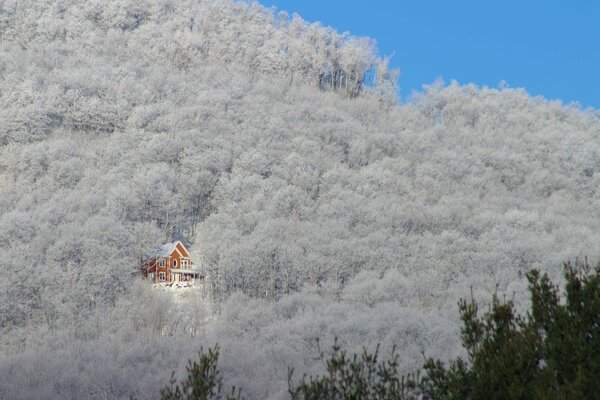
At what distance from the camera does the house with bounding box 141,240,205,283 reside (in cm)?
4784

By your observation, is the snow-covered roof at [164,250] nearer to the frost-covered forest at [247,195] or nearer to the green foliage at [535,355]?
the frost-covered forest at [247,195]

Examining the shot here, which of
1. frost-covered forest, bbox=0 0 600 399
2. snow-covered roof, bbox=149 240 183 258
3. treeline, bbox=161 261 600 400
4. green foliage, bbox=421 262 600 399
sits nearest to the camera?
treeline, bbox=161 261 600 400

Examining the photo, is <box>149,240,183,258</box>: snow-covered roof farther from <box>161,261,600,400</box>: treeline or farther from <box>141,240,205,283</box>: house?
<box>161,261,600,400</box>: treeline

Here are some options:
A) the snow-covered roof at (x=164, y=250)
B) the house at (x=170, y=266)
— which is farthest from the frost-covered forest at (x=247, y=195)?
the house at (x=170, y=266)

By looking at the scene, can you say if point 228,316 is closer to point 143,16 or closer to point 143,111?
point 143,111

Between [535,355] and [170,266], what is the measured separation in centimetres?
4301

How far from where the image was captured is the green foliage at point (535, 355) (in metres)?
7.07

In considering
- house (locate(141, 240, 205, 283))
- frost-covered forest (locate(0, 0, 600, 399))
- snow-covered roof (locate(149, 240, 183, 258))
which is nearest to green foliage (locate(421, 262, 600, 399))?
frost-covered forest (locate(0, 0, 600, 399))

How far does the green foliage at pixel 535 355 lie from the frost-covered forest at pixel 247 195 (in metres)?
18.2

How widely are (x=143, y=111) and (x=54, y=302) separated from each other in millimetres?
35395

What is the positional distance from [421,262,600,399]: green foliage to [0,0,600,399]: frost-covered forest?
1823 cm

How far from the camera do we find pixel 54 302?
38500mm

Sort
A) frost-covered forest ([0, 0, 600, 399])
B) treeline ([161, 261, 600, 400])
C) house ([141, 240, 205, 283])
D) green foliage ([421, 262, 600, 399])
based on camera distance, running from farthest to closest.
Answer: house ([141, 240, 205, 283]), frost-covered forest ([0, 0, 600, 399]), green foliage ([421, 262, 600, 399]), treeline ([161, 261, 600, 400])

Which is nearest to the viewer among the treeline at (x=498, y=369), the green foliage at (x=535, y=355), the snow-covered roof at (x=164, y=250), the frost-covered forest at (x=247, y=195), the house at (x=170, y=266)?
the treeline at (x=498, y=369)
